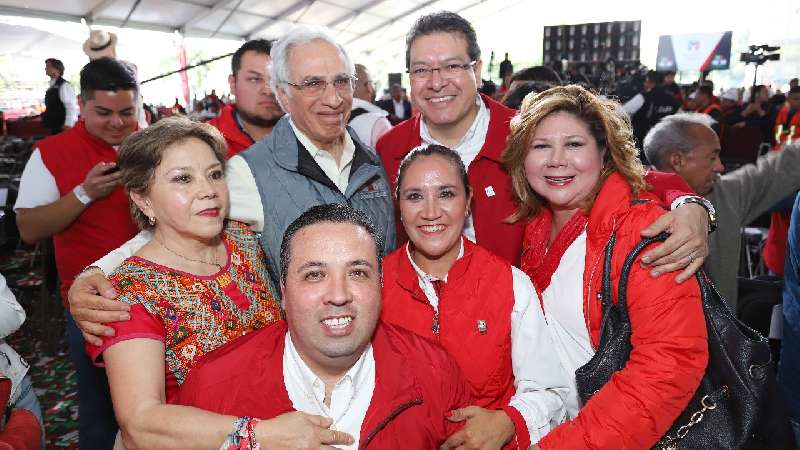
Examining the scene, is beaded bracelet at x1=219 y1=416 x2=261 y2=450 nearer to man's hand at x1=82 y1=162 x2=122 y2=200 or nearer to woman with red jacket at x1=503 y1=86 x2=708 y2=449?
woman with red jacket at x1=503 y1=86 x2=708 y2=449

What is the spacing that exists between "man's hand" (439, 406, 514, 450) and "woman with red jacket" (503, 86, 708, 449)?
15 centimetres

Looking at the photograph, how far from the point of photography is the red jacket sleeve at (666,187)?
1918mm

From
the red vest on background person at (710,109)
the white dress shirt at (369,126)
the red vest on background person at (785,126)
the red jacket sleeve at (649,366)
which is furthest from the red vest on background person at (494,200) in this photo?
the red vest on background person at (710,109)

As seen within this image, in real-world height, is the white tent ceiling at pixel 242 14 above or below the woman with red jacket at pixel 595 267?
above

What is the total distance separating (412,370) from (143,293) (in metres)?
0.83

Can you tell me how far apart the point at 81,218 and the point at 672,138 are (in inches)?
120

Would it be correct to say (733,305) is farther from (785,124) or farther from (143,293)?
(785,124)

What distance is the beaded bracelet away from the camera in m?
1.35

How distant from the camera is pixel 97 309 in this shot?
1.53 meters

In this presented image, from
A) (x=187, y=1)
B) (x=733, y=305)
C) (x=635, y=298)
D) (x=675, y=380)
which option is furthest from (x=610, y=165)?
(x=187, y=1)

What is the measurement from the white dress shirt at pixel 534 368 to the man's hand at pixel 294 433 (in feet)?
2.18

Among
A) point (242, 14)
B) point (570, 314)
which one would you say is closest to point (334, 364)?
point (570, 314)

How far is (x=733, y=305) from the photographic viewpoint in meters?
2.85

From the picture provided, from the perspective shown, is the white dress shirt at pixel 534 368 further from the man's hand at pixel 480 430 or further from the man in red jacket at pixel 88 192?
the man in red jacket at pixel 88 192
